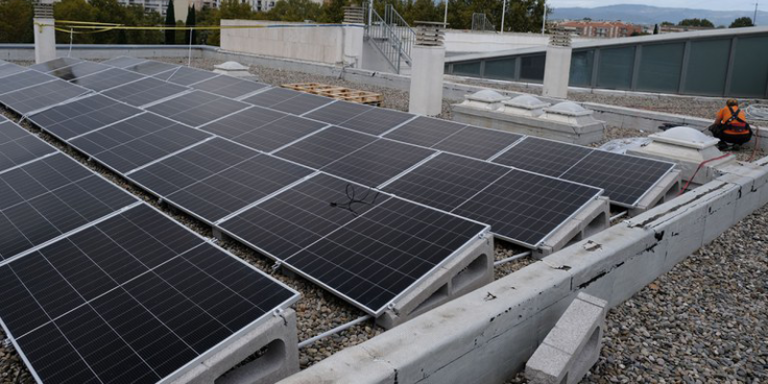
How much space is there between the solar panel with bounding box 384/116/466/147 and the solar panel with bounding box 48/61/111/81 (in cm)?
1357

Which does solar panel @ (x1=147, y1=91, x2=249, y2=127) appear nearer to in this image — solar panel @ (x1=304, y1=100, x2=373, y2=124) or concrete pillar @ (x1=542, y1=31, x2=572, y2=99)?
solar panel @ (x1=304, y1=100, x2=373, y2=124)

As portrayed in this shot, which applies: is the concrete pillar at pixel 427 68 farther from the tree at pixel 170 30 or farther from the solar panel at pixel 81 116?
the tree at pixel 170 30

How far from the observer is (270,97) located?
16.2 meters

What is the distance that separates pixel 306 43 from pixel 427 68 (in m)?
16.6

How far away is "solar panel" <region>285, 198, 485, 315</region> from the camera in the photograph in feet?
23.3

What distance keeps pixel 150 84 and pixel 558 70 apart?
14593mm

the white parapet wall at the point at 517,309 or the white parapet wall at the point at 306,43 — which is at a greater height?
the white parapet wall at the point at 306,43

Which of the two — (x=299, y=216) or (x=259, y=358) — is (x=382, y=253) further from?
(x=259, y=358)

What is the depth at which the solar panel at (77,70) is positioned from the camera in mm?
20972

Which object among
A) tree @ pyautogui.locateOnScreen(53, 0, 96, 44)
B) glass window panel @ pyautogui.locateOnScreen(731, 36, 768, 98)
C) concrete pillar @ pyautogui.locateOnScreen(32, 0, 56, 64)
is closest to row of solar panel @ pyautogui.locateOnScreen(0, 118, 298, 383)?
concrete pillar @ pyautogui.locateOnScreen(32, 0, 56, 64)

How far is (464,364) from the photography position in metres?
6.11

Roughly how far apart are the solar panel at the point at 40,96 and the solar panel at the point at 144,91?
3.52ft

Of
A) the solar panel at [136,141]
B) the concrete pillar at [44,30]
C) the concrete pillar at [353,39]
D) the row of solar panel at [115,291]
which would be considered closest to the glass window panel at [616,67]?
the concrete pillar at [353,39]

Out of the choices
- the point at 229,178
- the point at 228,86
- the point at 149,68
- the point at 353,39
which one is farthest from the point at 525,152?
the point at 353,39
